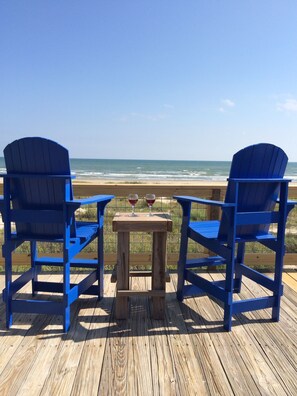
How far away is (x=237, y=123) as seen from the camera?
1031 inches

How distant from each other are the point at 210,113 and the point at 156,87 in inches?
596

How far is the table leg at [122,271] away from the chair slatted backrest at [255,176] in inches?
26.7

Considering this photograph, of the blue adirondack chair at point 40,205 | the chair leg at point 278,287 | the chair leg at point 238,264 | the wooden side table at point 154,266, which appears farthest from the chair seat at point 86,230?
the chair leg at point 278,287

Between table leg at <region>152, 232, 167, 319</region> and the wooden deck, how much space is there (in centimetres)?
8

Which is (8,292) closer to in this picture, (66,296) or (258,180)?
(66,296)

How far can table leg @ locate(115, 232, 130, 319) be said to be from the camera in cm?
204

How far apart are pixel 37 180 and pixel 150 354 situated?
49.3 inches

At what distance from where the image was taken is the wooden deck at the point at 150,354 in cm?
136

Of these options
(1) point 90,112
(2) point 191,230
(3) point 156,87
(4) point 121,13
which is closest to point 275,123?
(3) point 156,87

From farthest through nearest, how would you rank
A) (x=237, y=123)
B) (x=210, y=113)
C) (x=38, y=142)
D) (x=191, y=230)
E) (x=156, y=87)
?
(x=210, y=113), (x=237, y=123), (x=156, y=87), (x=191, y=230), (x=38, y=142)

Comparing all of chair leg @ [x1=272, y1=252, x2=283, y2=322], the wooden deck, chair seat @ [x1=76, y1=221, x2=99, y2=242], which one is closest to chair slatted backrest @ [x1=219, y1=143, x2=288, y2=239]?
chair leg @ [x1=272, y1=252, x2=283, y2=322]

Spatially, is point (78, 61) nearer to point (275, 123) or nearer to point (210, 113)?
point (275, 123)

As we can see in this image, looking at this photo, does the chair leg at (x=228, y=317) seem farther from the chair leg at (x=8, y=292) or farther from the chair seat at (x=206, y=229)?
the chair leg at (x=8, y=292)

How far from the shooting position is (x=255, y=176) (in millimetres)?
1858
